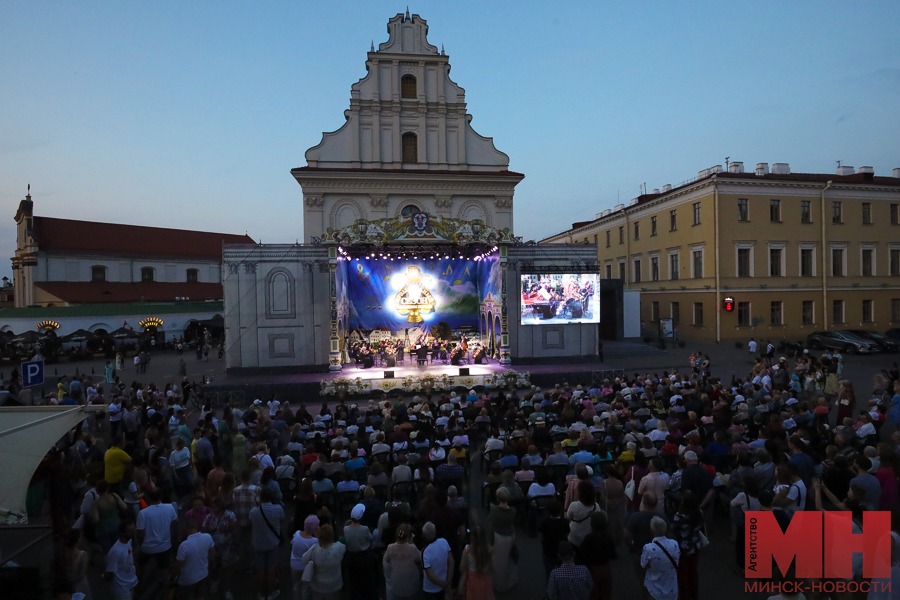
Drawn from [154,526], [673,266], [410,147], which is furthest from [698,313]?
[154,526]

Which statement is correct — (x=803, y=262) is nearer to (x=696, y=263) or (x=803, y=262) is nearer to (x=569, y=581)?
(x=696, y=263)

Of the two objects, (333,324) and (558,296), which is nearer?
(333,324)

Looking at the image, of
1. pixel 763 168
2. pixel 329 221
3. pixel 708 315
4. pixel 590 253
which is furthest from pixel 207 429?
pixel 763 168

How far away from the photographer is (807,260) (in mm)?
34062

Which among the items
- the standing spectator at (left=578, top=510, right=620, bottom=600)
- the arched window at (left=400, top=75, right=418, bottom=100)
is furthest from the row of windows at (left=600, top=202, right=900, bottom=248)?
the standing spectator at (left=578, top=510, right=620, bottom=600)

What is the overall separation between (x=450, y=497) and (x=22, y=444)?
5.21m

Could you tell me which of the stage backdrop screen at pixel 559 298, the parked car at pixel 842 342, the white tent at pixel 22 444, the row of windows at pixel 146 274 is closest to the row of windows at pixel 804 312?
the parked car at pixel 842 342

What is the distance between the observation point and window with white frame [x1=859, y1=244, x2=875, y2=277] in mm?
34500

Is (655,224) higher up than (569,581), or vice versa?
(655,224)

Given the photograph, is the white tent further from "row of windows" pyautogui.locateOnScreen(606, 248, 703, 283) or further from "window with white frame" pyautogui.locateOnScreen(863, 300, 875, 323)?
"window with white frame" pyautogui.locateOnScreen(863, 300, 875, 323)

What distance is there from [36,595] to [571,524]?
5560mm

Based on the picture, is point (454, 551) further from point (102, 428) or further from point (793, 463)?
point (102, 428)

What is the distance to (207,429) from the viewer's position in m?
9.97

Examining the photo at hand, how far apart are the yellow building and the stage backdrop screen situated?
13852 mm
